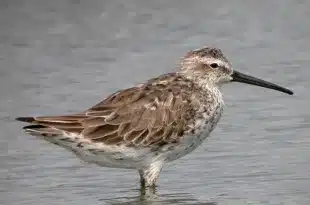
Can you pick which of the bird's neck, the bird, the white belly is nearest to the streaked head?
the bird's neck

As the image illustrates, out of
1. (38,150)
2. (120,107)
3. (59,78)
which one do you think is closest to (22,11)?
(59,78)

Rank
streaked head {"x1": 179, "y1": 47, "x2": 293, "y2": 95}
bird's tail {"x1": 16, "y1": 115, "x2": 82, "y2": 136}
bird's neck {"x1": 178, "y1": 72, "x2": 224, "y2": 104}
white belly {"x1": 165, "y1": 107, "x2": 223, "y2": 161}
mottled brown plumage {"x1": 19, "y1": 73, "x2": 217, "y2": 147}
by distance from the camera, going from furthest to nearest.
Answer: streaked head {"x1": 179, "y1": 47, "x2": 293, "y2": 95}
bird's neck {"x1": 178, "y1": 72, "x2": 224, "y2": 104}
white belly {"x1": 165, "y1": 107, "x2": 223, "y2": 161}
mottled brown plumage {"x1": 19, "y1": 73, "x2": 217, "y2": 147}
bird's tail {"x1": 16, "y1": 115, "x2": 82, "y2": 136}

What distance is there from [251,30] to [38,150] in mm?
5475

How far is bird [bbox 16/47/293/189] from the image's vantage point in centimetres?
1176

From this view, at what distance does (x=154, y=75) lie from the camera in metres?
15.7

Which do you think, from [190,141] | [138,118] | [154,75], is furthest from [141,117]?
[154,75]

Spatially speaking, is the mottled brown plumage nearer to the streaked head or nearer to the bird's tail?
the bird's tail

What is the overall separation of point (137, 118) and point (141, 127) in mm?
127

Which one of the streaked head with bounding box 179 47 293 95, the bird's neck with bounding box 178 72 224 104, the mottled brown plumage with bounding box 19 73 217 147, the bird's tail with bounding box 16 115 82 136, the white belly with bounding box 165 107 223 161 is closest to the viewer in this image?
the bird's tail with bounding box 16 115 82 136

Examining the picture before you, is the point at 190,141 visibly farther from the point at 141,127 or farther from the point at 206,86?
the point at 206,86

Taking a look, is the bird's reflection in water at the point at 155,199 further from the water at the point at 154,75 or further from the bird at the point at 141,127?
the bird at the point at 141,127

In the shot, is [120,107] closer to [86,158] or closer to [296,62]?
→ [86,158]

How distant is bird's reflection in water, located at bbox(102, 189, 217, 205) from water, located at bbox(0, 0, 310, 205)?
0.02 metres

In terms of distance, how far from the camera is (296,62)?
1603 cm
